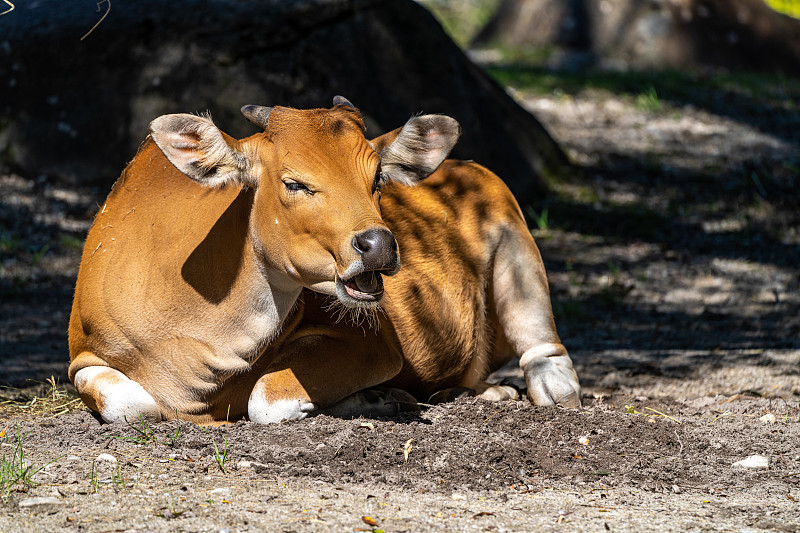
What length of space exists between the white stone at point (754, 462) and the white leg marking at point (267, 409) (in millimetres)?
1838

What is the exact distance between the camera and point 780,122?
11117 millimetres

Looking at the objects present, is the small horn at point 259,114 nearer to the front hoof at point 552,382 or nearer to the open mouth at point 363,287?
the open mouth at point 363,287

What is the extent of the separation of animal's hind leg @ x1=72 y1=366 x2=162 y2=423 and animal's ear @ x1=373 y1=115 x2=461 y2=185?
1380 millimetres

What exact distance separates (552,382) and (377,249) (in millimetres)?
1773

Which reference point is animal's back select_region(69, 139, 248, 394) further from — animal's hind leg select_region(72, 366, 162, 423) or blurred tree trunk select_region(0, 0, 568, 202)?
blurred tree trunk select_region(0, 0, 568, 202)

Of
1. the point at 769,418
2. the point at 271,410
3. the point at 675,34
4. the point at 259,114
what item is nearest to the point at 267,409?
the point at 271,410

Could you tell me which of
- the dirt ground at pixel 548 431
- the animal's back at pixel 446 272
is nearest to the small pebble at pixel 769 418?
the dirt ground at pixel 548 431

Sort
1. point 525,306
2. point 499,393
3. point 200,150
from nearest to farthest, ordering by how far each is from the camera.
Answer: point 200,150 < point 499,393 < point 525,306

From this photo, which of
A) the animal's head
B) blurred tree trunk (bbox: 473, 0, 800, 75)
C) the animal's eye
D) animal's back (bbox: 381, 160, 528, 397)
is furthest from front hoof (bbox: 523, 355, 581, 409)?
blurred tree trunk (bbox: 473, 0, 800, 75)

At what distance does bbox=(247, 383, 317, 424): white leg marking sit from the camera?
413 cm

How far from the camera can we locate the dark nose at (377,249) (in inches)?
137

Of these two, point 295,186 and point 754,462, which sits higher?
point 295,186

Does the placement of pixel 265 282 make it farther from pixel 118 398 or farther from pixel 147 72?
pixel 147 72

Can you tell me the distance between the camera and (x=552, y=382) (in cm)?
491
